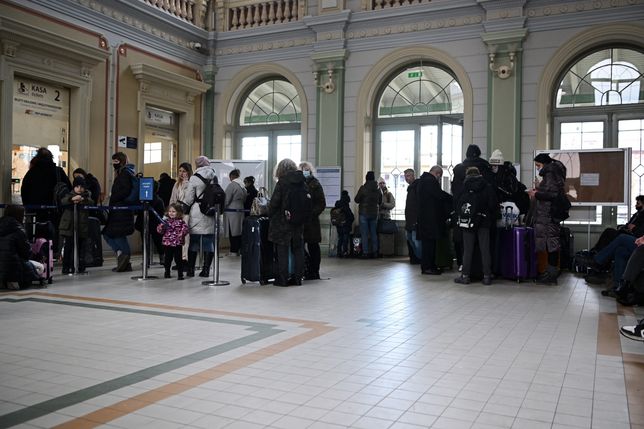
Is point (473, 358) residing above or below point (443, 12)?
below

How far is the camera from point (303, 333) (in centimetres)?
438

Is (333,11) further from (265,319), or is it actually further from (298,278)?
(265,319)

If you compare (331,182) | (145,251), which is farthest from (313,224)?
(331,182)

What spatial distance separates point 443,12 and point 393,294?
6295 mm

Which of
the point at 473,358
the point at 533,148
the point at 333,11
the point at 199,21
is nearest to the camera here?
the point at 473,358

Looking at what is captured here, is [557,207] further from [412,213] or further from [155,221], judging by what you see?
[155,221]

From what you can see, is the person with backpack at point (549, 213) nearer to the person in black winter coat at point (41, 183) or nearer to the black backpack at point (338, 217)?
the black backpack at point (338, 217)

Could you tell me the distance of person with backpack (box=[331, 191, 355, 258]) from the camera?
34.8 ft

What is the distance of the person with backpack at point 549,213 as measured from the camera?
23.3 feet

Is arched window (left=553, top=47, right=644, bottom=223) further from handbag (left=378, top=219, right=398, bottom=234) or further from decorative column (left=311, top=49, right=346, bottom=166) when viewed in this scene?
decorative column (left=311, top=49, right=346, bottom=166)

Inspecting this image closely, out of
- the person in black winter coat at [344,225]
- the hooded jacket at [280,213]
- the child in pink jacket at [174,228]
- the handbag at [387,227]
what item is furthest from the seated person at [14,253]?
the handbag at [387,227]

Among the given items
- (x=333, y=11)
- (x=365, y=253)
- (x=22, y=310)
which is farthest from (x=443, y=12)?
(x=22, y=310)

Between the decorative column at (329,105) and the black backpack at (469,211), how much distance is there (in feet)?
15.1

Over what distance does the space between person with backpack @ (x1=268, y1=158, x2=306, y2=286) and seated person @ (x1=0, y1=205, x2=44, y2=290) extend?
251cm
